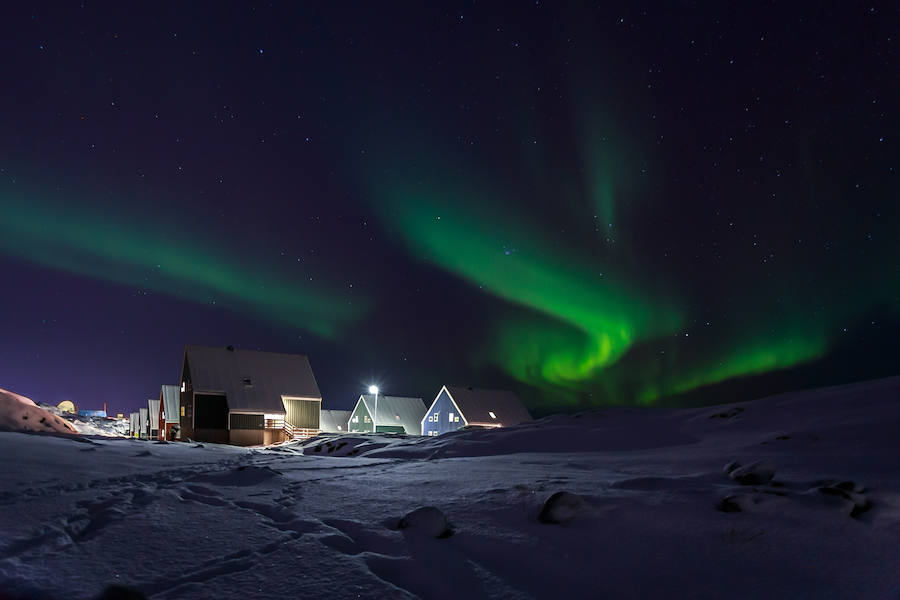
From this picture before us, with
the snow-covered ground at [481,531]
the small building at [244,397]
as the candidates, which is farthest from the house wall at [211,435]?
the snow-covered ground at [481,531]

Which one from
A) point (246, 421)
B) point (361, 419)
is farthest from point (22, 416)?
point (361, 419)

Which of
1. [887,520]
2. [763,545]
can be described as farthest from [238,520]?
[887,520]

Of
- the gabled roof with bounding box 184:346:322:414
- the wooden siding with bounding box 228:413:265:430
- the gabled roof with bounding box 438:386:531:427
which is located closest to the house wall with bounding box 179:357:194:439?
the gabled roof with bounding box 184:346:322:414

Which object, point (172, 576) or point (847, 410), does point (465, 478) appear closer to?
point (172, 576)

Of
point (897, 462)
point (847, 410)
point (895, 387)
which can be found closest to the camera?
point (897, 462)

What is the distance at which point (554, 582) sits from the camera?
6.81 feet

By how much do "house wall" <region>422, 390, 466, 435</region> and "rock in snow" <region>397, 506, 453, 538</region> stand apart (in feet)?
126

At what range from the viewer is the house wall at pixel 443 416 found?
41125mm

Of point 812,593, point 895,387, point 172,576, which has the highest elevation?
point 895,387

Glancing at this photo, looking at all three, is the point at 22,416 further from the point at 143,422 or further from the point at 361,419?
the point at 143,422

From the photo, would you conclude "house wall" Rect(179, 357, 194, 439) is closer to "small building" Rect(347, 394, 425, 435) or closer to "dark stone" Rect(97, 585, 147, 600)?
"small building" Rect(347, 394, 425, 435)

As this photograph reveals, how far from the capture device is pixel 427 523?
2.71 metres

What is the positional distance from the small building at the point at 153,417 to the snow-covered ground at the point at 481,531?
2261 inches

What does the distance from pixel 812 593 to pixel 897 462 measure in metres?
2.48
